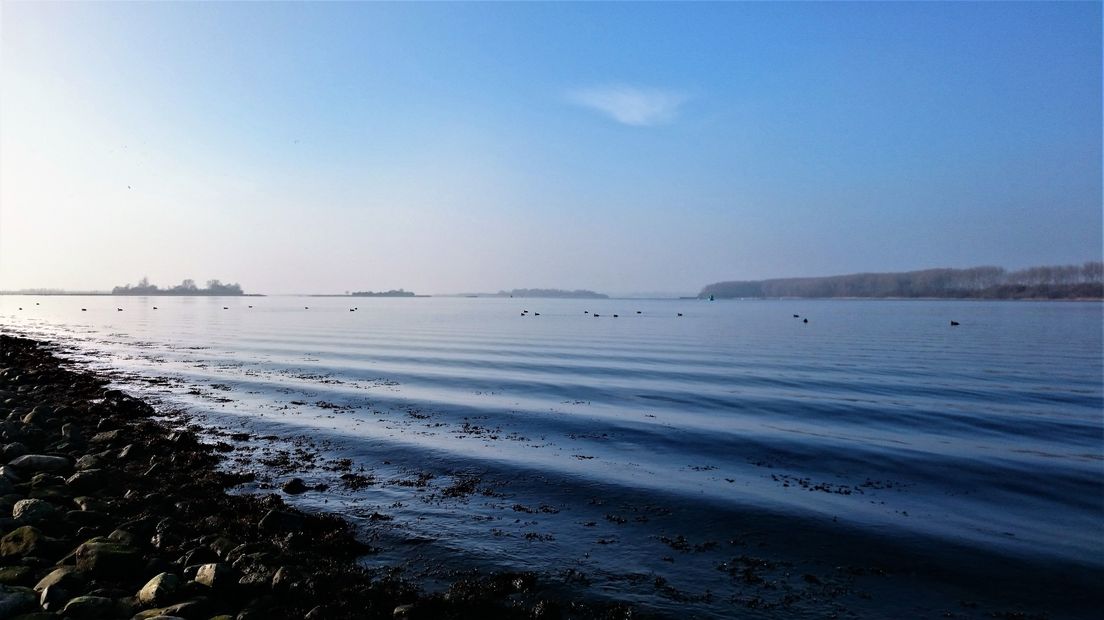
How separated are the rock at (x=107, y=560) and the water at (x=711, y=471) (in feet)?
8.88

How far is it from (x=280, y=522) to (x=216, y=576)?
2.09 metres

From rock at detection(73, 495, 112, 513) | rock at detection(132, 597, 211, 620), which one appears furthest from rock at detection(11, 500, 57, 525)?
rock at detection(132, 597, 211, 620)

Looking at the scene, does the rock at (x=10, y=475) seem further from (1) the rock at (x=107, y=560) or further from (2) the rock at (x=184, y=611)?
(2) the rock at (x=184, y=611)

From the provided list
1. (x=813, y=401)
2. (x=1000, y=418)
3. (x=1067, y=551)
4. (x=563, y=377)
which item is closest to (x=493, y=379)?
(x=563, y=377)

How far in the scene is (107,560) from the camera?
6.62 m

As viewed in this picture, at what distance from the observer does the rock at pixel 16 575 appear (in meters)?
6.13

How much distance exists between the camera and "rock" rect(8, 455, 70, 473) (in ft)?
33.8

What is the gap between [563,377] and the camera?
2606cm

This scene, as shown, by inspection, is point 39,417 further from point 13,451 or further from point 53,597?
point 53,597

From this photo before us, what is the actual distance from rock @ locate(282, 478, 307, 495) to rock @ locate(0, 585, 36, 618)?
4.55 meters

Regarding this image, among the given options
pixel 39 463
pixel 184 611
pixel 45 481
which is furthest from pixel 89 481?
pixel 184 611

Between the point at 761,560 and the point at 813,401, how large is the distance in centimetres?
1390

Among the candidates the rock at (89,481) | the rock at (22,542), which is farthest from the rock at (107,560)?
the rock at (89,481)

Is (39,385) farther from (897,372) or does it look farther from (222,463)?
(897,372)
